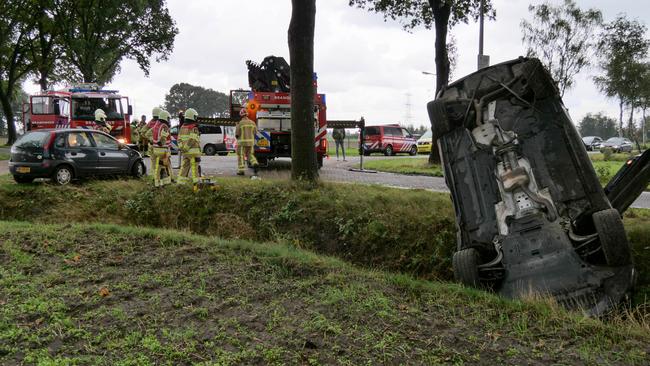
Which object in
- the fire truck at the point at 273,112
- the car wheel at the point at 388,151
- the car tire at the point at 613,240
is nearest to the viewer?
the car tire at the point at 613,240

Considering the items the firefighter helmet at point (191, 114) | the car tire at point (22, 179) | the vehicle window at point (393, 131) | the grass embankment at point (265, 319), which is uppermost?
the vehicle window at point (393, 131)

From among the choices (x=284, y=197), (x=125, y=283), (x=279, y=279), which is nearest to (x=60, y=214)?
(x=284, y=197)

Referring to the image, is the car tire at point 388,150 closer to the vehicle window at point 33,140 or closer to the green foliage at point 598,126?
the vehicle window at point 33,140

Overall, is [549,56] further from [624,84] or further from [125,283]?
[125,283]

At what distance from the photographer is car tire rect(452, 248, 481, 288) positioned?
4.79m

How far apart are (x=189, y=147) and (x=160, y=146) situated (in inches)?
36.6

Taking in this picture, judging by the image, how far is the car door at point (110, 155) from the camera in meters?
11.0

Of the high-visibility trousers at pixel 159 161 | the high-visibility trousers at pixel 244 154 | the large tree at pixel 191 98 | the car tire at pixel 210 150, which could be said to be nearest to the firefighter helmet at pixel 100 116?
the car tire at pixel 210 150

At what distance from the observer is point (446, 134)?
5.55 metres

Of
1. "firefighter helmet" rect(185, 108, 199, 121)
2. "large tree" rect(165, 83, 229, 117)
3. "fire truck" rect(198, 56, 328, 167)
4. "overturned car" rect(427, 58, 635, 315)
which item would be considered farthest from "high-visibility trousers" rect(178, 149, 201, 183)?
"large tree" rect(165, 83, 229, 117)

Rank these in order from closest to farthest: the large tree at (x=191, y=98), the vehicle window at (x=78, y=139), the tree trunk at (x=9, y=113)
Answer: the vehicle window at (x=78, y=139) < the tree trunk at (x=9, y=113) < the large tree at (x=191, y=98)

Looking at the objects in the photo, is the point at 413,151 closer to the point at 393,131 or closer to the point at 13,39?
the point at 393,131

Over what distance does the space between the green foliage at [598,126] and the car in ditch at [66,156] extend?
303ft

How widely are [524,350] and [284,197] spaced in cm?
536
